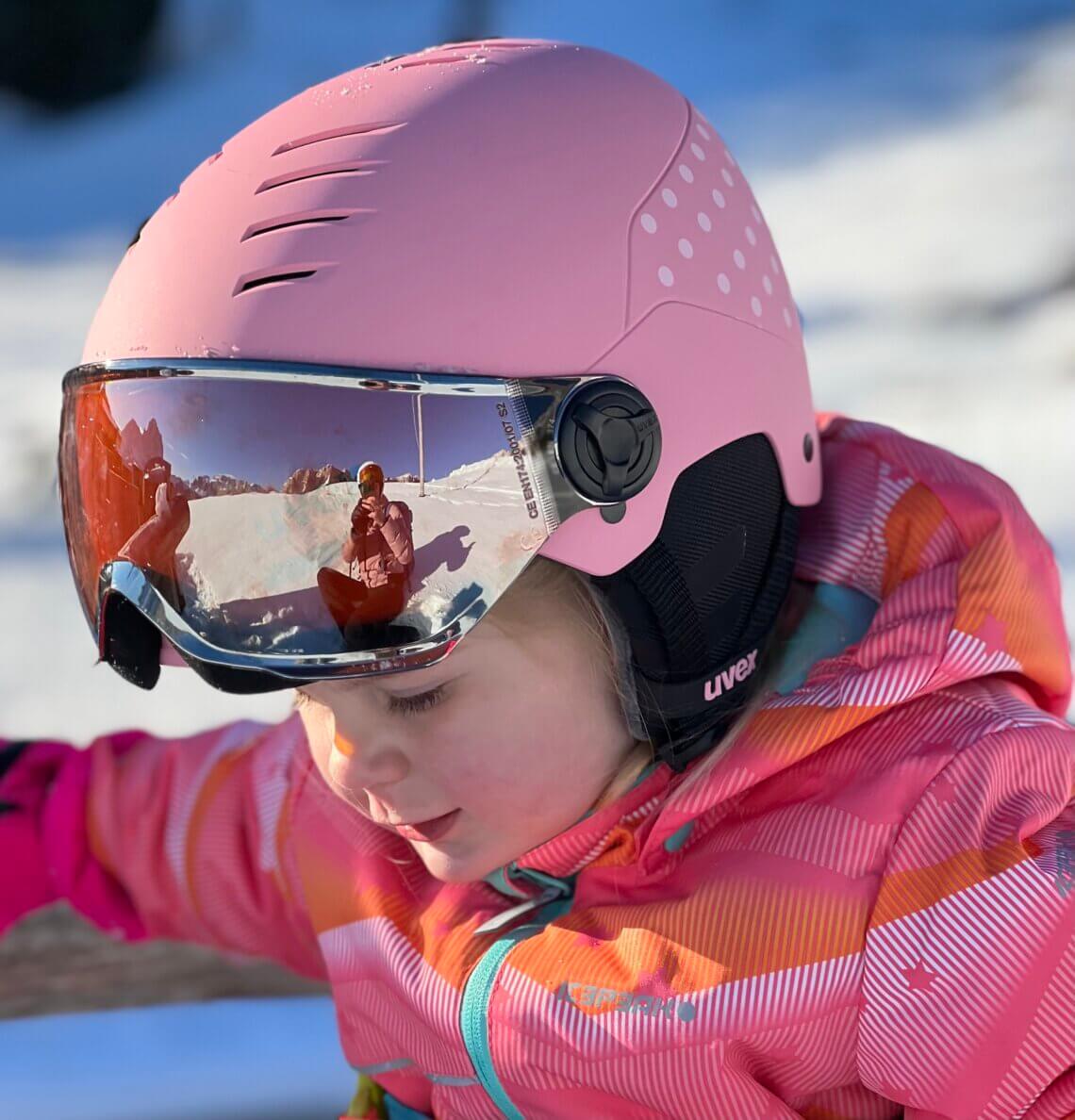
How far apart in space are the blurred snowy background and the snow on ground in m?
0.48

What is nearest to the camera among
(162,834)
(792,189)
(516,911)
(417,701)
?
(417,701)

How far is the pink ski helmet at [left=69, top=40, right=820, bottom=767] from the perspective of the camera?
856 millimetres

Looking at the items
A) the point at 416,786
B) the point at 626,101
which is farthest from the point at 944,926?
the point at 626,101

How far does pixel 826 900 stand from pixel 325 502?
424 mm

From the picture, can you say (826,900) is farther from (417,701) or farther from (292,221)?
(292,221)

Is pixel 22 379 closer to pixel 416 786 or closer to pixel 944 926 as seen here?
pixel 416 786

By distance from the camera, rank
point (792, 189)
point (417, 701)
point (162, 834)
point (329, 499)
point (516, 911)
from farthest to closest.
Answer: point (792, 189)
point (162, 834)
point (516, 911)
point (417, 701)
point (329, 499)

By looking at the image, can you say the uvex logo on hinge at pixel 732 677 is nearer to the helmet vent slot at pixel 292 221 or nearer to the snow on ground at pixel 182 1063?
the helmet vent slot at pixel 292 221

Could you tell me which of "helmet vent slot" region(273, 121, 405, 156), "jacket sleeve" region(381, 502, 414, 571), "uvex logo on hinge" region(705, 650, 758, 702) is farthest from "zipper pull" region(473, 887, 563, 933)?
"helmet vent slot" region(273, 121, 405, 156)

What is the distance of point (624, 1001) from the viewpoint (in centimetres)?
98

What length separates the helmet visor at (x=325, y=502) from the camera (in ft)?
2.73

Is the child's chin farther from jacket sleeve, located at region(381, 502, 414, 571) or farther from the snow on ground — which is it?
the snow on ground

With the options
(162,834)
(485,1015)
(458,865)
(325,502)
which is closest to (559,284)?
(325,502)

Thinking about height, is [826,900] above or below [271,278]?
below
